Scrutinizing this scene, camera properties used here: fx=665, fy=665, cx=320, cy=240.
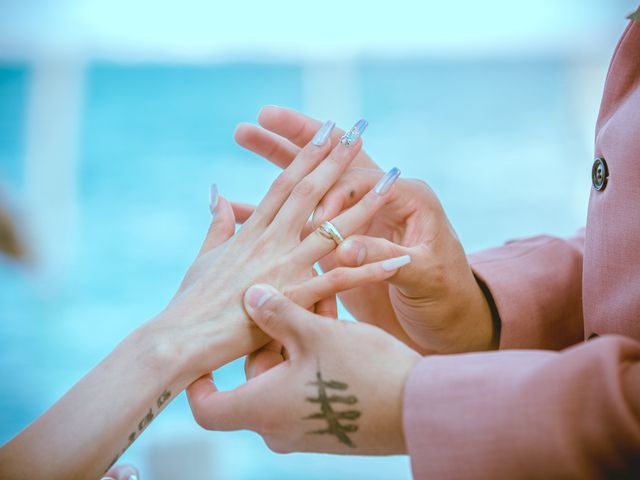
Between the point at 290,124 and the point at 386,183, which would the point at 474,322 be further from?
the point at 290,124

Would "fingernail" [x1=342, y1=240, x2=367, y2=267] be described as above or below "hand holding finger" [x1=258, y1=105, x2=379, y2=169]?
below

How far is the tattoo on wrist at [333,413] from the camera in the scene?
2.31ft

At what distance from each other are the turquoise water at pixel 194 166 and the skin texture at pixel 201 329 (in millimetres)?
2633

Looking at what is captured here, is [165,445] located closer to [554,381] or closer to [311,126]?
[311,126]

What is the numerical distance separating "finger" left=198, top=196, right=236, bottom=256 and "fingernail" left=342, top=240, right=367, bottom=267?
23cm

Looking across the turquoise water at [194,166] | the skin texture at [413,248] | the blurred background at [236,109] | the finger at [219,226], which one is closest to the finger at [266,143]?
the skin texture at [413,248]

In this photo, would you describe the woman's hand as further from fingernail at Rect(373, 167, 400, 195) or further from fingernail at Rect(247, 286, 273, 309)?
fingernail at Rect(373, 167, 400, 195)

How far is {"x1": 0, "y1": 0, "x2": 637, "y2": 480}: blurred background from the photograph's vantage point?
5352 millimetres

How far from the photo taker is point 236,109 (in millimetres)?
6945

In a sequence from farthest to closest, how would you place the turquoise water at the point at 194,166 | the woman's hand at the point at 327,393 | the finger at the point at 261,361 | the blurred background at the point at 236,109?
the blurred background at the point at 236,109 → the turquoise water at the point at 194,166 → the finger at the point at 261,361 → the woman's hand at the point at 327,393

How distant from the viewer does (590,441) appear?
0.57 metres

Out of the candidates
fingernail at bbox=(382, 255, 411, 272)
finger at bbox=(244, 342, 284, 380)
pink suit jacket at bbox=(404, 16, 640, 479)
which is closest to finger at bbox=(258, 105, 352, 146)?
fingernail at bbox=(382, 255, 411, 272)

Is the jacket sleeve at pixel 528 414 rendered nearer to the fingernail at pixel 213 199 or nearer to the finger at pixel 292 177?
the finger at pixel 292 177

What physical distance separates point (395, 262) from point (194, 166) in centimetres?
557
